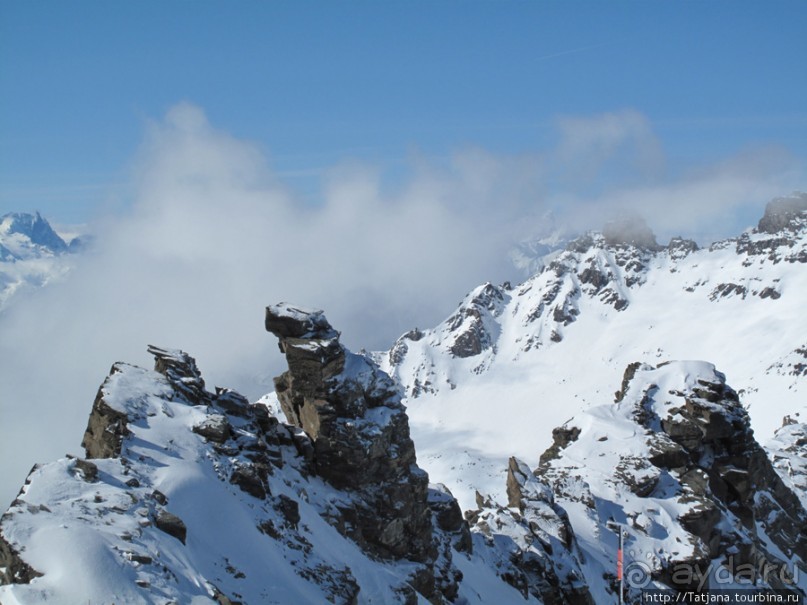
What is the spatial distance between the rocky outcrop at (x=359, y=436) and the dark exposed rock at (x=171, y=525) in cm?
1561

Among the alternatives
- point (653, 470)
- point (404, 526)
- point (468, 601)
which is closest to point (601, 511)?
point (653, 470)

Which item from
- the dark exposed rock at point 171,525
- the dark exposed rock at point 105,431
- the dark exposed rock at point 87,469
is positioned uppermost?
the dark exposed rock at point 105,431

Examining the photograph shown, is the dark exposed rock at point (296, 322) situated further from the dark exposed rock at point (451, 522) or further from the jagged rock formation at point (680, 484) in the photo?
the jagged rock formation at point (680, 484)

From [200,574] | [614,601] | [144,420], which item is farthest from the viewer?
[614,601]

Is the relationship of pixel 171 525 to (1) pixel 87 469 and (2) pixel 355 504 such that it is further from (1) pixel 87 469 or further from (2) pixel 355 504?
(2) pixel 355 504

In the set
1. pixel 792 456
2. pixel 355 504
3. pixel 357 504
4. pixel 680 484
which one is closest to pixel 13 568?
pixel 355 504

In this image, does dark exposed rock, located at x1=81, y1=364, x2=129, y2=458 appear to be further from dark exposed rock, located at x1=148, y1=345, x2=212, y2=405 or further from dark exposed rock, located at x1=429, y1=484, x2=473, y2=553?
dark exposed rock, located at x1=429, y1=484, x2=473, y2=553

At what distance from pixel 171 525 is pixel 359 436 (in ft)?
60.3

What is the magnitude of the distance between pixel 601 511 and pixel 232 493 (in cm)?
4470

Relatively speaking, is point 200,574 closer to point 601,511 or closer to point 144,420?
point 144,420

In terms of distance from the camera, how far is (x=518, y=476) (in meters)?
63.8

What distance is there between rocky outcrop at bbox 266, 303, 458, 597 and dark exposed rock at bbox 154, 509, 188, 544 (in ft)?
51.2

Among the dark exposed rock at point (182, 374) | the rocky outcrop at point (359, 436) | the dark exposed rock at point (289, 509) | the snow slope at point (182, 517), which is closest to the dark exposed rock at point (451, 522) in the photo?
the snow slope at point (182, 517)

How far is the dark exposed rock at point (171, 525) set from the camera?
26.5 meters
